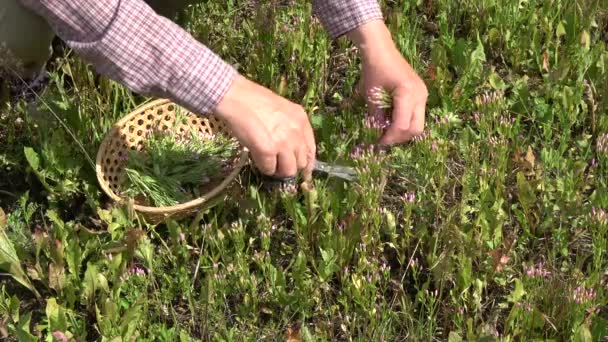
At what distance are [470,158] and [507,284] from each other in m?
0.45

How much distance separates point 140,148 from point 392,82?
1.02m

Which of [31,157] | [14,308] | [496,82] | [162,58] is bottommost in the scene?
[14,308]

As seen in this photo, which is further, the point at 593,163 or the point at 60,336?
the point at 593,163

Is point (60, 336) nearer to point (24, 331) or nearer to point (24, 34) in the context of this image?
point (24, 331)

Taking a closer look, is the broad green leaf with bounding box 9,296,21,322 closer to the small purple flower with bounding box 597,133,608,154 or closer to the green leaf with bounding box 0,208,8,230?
the green leaf with bounding box 0,208,8,230

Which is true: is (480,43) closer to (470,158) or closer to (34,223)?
(470,158)

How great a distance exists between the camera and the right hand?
2279 mm

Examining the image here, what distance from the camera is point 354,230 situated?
2.67 metres

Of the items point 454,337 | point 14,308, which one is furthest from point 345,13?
point 14,308

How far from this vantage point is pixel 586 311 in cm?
246

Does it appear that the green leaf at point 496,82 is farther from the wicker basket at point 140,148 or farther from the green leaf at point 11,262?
the green leaf at point 11,262

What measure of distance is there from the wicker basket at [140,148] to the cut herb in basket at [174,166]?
42 mm

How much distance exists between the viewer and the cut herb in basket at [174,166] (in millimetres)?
2951

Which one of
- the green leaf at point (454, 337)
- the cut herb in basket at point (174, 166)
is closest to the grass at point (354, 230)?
the green leaf at point (454, 337)
